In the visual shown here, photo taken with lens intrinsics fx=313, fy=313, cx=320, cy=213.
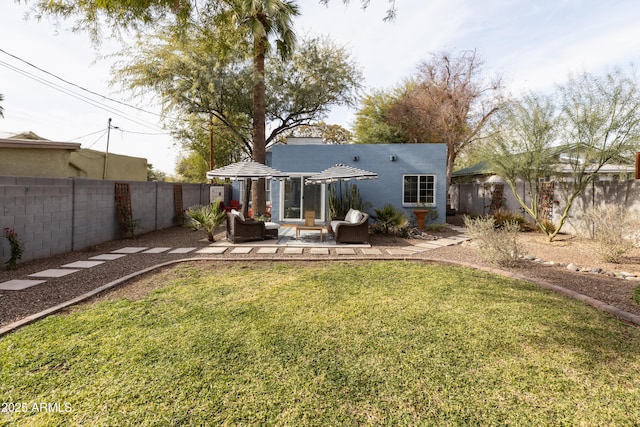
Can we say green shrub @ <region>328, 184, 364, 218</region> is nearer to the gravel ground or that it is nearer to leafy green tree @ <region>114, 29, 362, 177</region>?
the gravel ground

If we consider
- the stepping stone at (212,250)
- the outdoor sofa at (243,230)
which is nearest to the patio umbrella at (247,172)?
the outdoor sofa at (243,230)

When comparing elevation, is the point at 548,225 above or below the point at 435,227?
above

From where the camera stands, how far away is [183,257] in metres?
6.97

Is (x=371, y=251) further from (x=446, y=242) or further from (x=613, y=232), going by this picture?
(x=613, y=232)

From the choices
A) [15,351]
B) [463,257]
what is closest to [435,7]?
[463,257]

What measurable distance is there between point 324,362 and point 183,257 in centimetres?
526

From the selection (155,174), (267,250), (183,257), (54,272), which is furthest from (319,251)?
(155,174)

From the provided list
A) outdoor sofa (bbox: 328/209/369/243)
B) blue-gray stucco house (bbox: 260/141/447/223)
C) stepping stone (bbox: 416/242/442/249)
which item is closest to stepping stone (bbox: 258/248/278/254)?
outdoor sofa (bbox: 328/209/369/243)

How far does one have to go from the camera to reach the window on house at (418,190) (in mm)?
12564

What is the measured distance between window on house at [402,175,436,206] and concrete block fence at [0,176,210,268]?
9705 millimetres

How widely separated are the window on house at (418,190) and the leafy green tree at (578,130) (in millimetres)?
2918

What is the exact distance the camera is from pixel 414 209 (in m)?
12.5

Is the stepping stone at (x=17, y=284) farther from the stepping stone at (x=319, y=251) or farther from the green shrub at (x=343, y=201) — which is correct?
the green shrub at (x=343, y=201)

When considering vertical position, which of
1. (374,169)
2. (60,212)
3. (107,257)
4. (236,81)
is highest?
(236,81)
